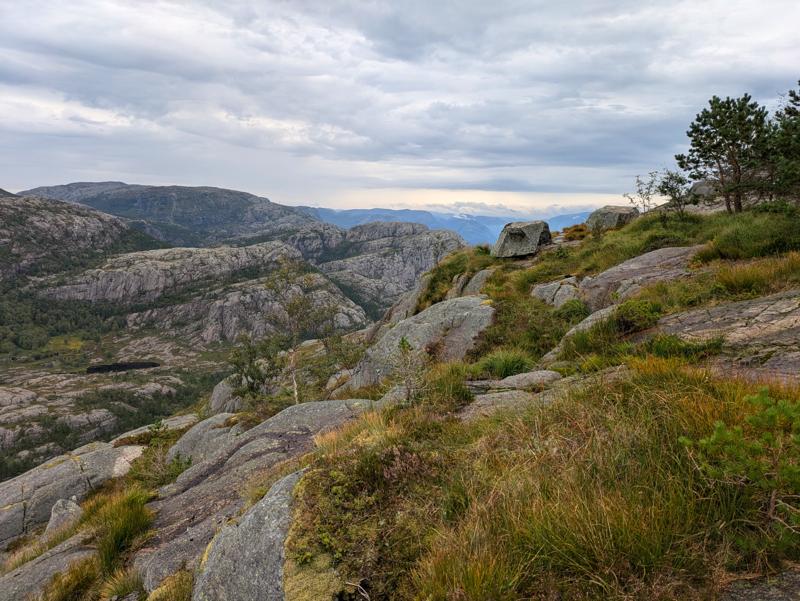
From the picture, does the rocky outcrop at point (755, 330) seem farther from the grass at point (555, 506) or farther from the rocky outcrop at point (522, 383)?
the rocky outcrop at point (522, 383)

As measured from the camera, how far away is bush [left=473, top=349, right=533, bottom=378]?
10822 millimetres

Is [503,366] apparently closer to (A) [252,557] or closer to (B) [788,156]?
(A) [252,557]

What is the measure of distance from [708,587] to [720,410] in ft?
6.60

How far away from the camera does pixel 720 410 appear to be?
3990 millimetres

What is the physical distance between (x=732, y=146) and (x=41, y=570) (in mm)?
30684

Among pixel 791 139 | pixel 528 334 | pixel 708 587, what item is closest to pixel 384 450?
pixel 708 587

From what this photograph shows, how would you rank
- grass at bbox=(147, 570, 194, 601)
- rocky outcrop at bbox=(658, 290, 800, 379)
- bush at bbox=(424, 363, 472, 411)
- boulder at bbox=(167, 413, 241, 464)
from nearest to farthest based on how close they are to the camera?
grass at bbox=(147, 570, 194, 601) → rocky outcrop at bbox=(658, 290, 800, 379) → bush at bbox=(424, 363, 472, 411) → boulder at bbox=(167, 413, 241, 464)

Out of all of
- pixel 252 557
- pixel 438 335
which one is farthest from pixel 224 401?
pixel 252 557

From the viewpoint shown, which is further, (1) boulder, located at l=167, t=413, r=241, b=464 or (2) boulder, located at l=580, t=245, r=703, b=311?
(1) boulder, located at l=167, t=413, r=241, b=464

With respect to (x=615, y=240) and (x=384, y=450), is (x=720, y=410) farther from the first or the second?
(x=615, y=240)

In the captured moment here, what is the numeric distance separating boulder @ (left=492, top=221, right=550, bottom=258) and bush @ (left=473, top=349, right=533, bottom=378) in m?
23.1

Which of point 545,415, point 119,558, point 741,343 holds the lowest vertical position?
point 119,558

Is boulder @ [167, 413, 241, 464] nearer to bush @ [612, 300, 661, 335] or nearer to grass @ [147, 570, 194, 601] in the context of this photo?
grass @ [147, 570, 194, 601]

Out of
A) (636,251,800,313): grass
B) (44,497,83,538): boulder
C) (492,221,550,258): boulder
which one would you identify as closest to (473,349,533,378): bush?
(636,251,800,313): grass
